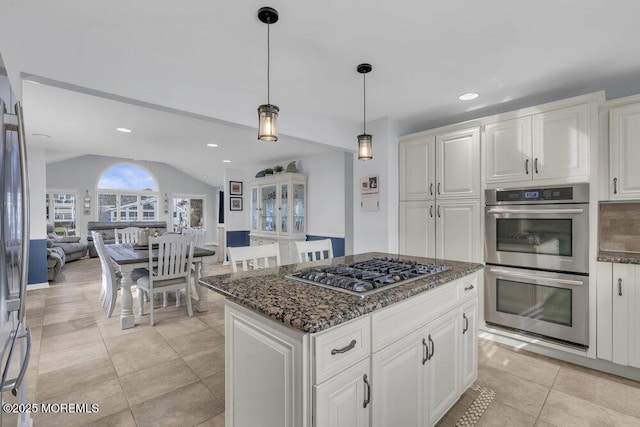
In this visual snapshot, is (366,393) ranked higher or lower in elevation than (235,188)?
lower

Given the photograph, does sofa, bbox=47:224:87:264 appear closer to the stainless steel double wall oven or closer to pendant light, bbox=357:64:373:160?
pendant light, bbox=357:64:373:160

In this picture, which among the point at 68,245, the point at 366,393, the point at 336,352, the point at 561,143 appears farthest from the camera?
the point at 68,245

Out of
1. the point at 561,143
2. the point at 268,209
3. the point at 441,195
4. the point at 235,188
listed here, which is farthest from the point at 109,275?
the point at 561,143

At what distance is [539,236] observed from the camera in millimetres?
2557

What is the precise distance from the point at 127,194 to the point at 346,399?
392 inches

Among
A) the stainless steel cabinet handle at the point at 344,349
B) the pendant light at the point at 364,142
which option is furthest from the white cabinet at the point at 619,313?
the stainless steel cabinet handle at the point at 344,349

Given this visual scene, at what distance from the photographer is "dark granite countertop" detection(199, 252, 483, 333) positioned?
3.41ft

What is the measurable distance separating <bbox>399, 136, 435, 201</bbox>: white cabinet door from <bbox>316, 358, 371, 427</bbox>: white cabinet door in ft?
7.87

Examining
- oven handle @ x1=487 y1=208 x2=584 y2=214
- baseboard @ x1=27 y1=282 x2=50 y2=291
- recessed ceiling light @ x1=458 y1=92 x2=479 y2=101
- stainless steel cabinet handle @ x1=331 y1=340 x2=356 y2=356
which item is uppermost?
recessed ceiling light @ x1=458 y1=92 x2=479 y2=101

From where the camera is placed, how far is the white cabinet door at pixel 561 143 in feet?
7.60

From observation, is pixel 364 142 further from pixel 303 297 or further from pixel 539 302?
pixel 539 302

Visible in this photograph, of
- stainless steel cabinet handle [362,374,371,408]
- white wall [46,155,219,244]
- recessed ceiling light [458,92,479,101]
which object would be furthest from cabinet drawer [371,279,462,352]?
white wall [46,155,219,244]

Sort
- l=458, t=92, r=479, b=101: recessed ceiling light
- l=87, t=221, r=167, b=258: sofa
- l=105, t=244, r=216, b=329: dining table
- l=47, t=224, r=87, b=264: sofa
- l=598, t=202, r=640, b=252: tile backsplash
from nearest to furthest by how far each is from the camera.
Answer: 1. l=598, t=202, r=640, b=252: tile backsplash
2. l=458, t=92, r=479, b=101: recessed ceiling light
3. l=105, t=244, r=216, b=329: dining table
4. l=47, t=224, r=87, b=264: sofa
5. l=87, t=221, r=167, b=258: sofa

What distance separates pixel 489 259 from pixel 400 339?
1880 millimetres
